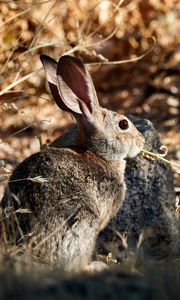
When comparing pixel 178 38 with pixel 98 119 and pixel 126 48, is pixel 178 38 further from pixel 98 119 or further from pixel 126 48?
pixel 98 119

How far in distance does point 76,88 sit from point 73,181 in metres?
1.06

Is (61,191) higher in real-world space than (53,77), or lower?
lower

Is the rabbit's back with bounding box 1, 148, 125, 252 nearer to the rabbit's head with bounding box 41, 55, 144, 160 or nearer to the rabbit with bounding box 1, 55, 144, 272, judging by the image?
the rabbit with bounding box 1, 55, 144, 272

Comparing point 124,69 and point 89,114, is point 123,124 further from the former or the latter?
point 124,69

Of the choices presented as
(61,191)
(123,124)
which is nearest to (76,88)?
(123,124)

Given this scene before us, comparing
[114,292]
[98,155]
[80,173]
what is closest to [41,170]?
[80,173]

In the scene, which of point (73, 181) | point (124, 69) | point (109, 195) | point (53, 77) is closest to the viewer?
point (73, 181)

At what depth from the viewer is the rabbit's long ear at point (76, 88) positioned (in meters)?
6.53

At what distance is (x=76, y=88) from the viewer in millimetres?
6668

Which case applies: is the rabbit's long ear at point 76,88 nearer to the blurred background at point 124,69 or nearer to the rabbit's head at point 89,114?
the rabbit's head at point 89,114

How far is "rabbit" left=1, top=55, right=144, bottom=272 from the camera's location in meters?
5.55

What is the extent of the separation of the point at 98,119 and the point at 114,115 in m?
0.25

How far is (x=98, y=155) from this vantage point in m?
6.77

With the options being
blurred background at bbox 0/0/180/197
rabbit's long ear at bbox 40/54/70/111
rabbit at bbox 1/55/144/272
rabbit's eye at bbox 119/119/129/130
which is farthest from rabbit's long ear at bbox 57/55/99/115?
blurred background at bbox 0/0/180/197
